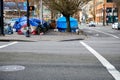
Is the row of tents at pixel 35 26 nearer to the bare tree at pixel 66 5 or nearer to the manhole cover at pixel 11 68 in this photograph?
the bare tree at pixel 66 5

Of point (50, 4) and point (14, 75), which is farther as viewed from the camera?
point (50, 4)

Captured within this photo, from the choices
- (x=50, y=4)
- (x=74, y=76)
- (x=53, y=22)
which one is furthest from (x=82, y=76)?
(x=53, y=22)

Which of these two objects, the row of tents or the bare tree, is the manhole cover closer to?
the row of tents

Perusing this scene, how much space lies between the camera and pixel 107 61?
505 inches

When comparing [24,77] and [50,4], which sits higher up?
[50,4]

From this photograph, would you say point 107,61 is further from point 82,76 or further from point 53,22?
point 53,22

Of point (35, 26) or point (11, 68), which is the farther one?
point (35, 26)

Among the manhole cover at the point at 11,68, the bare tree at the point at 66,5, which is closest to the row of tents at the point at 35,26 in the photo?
the bare tree at the point at 66,5

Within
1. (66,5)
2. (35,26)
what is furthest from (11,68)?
(66,5)

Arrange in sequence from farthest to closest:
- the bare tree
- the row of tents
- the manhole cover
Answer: the bare tree → the row of tents → the manhole cover

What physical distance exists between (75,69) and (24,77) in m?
2.00

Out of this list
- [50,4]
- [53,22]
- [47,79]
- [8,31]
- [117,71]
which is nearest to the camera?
[47,79]

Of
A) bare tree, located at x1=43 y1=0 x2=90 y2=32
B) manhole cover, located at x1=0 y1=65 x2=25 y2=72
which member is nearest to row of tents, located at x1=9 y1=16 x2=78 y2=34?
bare tree, located at x1=43 y1=0 x2=90 y2=32

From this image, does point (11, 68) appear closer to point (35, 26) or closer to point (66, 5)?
point (35, 26)
